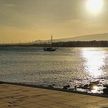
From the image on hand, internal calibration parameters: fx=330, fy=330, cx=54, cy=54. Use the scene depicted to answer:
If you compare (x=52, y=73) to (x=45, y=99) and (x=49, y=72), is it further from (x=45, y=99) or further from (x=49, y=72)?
(x=45, y=99)

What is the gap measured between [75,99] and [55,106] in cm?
132

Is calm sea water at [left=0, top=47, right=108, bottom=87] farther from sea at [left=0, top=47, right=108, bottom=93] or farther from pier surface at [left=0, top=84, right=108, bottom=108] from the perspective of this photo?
pier surface at [left=0, top=84, right=108, bottom=108]

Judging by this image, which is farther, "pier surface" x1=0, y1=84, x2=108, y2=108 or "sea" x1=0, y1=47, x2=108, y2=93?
"sea" x1=0, y1=47, x2=108, y2=93

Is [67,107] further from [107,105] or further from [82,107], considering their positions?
[107,105]

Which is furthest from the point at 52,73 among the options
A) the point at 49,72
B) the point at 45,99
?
the point at 45,99

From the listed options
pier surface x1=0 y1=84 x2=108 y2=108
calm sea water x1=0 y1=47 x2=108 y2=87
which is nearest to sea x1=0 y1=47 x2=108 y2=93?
calm sea water x1=0 y1=47 x2=108 y2=87

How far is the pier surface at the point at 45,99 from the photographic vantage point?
9609 mm

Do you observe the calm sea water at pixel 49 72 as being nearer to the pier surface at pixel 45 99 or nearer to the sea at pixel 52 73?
the sea at pixel 52 73

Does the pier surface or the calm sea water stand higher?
the pier surface

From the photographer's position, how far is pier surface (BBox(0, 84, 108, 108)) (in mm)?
9609

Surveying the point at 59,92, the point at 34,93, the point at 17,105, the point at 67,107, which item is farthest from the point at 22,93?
the point at 67,107

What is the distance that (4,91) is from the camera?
12.3 m

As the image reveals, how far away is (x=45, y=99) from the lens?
34.8 ft

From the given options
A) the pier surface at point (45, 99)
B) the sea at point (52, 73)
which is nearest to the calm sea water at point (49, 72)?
the sea at point (52, 73)
